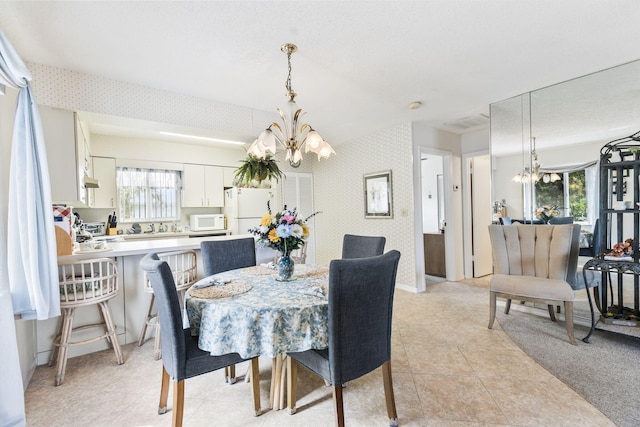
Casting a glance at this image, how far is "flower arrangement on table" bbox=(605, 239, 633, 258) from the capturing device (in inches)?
101

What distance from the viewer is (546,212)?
10.6 feet

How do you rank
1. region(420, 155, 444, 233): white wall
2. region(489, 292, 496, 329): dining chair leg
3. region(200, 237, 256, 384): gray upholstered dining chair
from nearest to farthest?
region(200, 237, 256, 384): gray upholstered dining chair
region(489, 292, 496, 329): dining chair leg
region(420, 155, 444, 233): white wall

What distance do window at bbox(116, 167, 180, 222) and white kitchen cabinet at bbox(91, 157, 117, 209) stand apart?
17cm

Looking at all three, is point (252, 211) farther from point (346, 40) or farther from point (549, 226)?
point (549, 226)

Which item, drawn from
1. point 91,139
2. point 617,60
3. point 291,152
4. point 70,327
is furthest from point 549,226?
point 91,139

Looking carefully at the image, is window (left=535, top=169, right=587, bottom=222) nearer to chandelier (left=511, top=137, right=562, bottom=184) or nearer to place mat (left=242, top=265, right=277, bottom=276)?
chandelier (left=511, top=137, right=562, bottom=184)

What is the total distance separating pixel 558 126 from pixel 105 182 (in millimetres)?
6151

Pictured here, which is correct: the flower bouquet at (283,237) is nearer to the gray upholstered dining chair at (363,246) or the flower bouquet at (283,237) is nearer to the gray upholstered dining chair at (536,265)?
the gray upholstered dining chair at (363,246)

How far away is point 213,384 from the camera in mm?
2086

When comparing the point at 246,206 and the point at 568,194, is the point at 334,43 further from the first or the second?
the point at 246,206

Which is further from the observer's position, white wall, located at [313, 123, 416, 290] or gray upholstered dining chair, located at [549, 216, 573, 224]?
white wall, located at [313, 123, 416, 290]

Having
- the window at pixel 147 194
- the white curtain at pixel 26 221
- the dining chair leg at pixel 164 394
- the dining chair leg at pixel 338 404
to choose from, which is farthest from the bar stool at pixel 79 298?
the window at pixel 147 194

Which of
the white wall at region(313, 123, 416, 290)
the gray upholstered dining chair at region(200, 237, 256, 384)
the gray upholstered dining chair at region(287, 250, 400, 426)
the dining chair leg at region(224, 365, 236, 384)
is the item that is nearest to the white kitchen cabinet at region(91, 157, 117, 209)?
the gray upholstered dining chair at region(200, 237, 256, 384)

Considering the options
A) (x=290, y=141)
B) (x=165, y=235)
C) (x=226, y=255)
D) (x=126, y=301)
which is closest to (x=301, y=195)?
(x=165, y=235)
